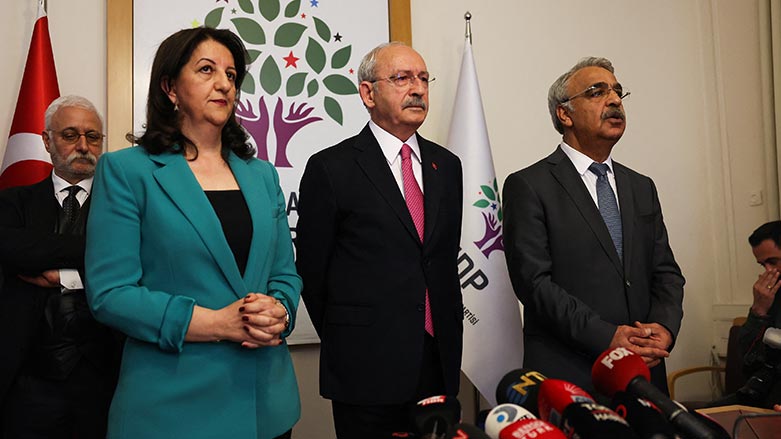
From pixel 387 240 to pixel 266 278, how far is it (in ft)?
1.79

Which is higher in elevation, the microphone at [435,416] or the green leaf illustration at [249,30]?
the green leaf illustration at [249,30]

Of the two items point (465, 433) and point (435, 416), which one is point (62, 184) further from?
point (465, 433)

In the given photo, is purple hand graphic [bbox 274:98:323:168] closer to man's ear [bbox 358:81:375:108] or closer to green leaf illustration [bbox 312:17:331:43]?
green leaf illustration [bbox 312:17:331:43]

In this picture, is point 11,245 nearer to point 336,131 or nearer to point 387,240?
point 387,240

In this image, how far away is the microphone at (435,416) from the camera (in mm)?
1166

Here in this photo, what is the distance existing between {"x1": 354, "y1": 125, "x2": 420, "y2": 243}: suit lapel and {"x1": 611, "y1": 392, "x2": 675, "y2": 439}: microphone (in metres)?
1.28

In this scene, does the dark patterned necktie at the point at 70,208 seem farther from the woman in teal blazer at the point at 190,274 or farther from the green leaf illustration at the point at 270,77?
the green leaf illustration at the point at 270,77

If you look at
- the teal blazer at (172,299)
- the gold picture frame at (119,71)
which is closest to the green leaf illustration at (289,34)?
the gold picture frame at (119,71)

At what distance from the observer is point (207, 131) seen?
1.97m

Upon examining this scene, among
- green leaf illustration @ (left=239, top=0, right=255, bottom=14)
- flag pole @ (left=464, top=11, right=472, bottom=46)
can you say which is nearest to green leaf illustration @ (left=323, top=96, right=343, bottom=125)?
green leaf illustration @ (left=239, top=0, right=255, bottom=14)

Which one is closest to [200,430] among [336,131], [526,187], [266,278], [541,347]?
[266,278]

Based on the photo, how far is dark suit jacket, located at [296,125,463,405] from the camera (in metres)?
2.23

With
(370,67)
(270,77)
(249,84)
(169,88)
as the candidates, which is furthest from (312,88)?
(169,88)

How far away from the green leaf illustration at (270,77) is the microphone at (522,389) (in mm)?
2683
